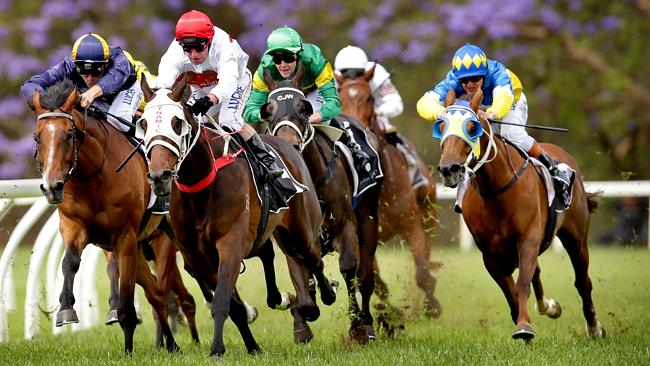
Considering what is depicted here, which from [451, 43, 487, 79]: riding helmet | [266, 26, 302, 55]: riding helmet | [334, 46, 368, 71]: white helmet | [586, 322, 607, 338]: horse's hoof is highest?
[334, 46, 368, 71]: white helmet

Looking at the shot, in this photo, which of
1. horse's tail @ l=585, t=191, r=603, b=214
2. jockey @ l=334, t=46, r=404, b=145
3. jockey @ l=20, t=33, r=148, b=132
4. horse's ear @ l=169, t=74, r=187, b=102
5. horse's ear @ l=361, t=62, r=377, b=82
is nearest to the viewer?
horse's ear @ l=169, t=74, r=187, b=102

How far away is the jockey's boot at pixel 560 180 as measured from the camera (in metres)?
8.55

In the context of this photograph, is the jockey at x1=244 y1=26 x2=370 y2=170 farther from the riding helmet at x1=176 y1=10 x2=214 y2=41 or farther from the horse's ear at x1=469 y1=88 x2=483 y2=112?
the horse's ear at x1=469 y1=88 x2=483 y2=112

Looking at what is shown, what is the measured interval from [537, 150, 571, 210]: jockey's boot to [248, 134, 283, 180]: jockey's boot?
2014 mm

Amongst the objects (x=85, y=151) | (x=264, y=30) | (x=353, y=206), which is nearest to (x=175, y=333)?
(x=353, y=206)

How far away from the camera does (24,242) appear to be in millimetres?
21016

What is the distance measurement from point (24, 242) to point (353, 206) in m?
12.8

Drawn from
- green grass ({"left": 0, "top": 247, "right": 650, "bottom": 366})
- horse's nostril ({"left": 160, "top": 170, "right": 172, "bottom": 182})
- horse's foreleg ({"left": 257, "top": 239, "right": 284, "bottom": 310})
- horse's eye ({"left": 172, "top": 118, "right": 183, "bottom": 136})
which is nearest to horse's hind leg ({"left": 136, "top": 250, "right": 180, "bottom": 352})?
green grass ({"left": 0, "top": 247, "right": 650, "bottom": 366})

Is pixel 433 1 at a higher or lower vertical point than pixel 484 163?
higher

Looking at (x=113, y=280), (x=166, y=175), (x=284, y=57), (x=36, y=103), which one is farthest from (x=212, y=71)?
(x=113, y=280)

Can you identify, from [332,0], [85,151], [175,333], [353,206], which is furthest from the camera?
[332,0]

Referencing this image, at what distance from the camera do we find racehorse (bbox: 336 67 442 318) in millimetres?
10750

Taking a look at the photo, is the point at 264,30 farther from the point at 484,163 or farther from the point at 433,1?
the point at 484,163

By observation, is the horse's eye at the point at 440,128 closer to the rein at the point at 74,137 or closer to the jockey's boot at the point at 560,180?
the jockey's boot at the point at 560,180
